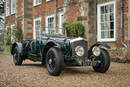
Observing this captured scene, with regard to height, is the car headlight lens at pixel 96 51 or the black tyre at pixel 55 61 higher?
the car headlight lens at pixel 96 51

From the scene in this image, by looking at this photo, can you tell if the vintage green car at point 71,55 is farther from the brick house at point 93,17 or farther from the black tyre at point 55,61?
the brick house at point 93,17

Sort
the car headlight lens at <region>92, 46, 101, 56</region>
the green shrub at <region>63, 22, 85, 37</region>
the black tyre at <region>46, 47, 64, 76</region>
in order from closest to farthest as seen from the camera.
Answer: the black tyre at <region>46, 47, 64, 76</region> < the car headlight lens at <region>92, 46, 101, 56</region> < the green shrub at <region>63, 22, 85, 37</region>

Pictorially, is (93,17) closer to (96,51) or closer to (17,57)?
(17,57)

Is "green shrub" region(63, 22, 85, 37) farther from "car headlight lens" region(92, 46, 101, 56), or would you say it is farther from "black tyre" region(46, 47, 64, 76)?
"black tyre" region(46, 47, 64, 76)

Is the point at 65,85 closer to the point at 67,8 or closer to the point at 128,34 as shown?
the point at 128,34

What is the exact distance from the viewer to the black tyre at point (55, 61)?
5.21 meters

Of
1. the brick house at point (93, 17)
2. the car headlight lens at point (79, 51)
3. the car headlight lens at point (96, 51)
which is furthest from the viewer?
the brick house at point (93, 17)

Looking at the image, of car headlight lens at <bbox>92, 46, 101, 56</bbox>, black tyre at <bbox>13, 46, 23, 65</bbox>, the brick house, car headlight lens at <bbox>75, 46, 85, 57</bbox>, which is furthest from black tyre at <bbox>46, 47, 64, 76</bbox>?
black tyre at <bbox>13, 46, 23, 65</bbox>

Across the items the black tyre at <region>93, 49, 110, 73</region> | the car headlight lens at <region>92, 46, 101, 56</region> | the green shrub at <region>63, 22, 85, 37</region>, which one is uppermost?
the green shrub at <region>63, 22, 85, 37</region>

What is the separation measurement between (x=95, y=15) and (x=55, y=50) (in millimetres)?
5862

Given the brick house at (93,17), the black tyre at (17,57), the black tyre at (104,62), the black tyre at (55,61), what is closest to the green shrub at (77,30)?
the brick house at (93,17)

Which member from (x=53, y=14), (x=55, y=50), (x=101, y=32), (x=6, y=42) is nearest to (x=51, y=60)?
(x=55, y=50)

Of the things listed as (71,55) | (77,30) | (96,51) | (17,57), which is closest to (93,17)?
(77,30)

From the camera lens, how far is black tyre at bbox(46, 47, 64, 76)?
521 centimetres
